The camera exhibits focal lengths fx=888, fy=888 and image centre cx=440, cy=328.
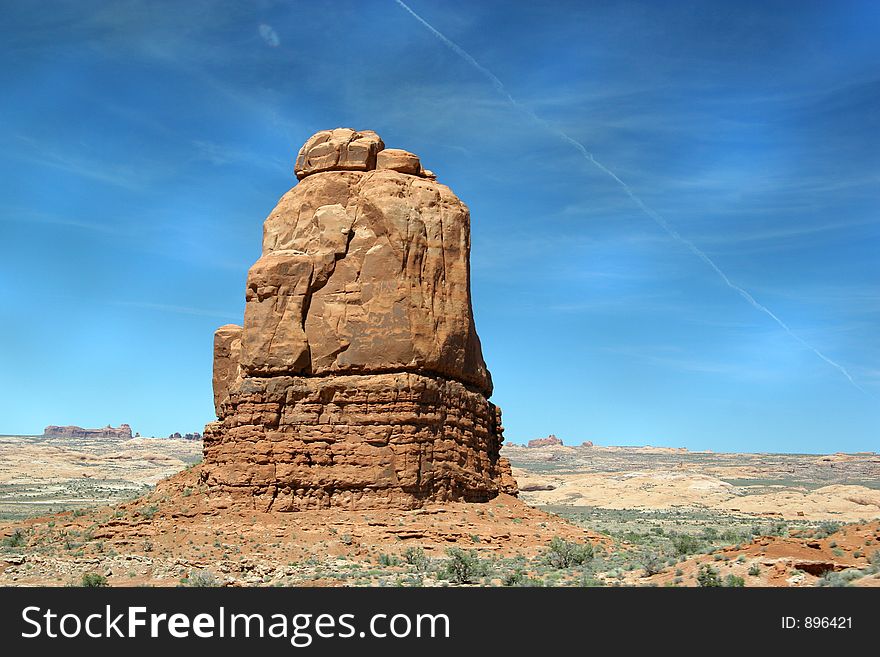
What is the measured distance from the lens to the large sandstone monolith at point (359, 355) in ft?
82.7

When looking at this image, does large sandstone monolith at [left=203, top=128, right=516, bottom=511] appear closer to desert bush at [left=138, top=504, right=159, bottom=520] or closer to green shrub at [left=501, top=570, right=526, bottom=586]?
desert bush at [left=138, top=504, right=159, bottom=520]

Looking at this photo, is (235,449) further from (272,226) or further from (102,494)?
(102,494)

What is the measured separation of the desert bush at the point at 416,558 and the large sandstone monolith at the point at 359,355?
215 centimetres

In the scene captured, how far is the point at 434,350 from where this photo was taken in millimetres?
26078

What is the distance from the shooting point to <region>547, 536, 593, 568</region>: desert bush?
70.9ft

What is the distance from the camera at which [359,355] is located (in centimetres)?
2603

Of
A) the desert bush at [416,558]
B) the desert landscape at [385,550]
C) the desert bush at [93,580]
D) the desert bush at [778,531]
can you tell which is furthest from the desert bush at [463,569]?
the desert bush at [778,531]

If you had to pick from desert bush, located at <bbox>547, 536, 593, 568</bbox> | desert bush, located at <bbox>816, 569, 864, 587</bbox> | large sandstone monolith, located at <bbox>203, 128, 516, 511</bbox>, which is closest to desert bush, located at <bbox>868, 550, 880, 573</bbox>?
desert bush, located at <bbox>816, 569, 864, 587</bbox>

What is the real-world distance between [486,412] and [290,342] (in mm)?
6867

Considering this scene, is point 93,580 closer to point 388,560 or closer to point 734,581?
point 388,560

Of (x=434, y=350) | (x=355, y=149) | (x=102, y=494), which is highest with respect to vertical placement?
(x=355, y=149)

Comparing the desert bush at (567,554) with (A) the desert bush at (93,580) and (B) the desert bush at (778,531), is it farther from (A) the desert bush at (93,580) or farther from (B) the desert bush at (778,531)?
(A) the desert bush at (93,580)

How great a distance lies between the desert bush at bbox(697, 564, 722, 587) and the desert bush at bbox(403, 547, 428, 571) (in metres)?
7.08
